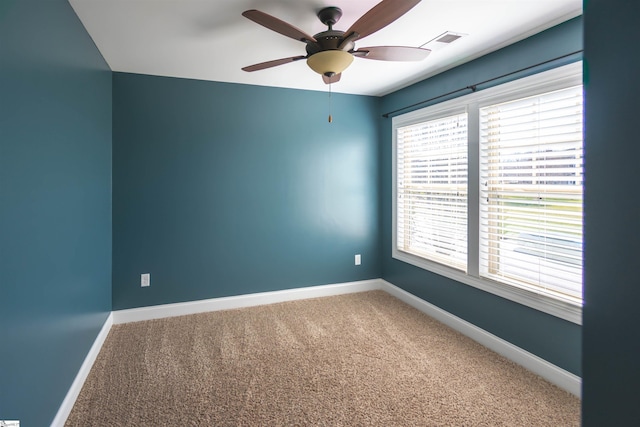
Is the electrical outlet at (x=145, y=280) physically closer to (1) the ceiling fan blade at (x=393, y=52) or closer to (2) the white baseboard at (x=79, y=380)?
(2) the white baseboard at (x=79, y=380)

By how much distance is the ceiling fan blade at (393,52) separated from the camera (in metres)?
2.24

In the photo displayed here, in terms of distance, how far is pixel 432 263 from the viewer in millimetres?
3568

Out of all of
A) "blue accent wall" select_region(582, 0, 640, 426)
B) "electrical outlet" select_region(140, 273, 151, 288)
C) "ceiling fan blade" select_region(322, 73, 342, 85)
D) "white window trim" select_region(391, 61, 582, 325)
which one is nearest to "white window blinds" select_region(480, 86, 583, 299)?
"white window trim" select_region(391, 61, 582, 325)

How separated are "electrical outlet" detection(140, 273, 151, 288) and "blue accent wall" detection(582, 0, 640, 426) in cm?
364

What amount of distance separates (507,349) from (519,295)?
46 cm

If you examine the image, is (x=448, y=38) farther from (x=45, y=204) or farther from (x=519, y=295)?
(x=45, y=204)

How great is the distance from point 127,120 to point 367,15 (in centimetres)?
267

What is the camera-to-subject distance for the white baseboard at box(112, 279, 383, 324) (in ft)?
11.5

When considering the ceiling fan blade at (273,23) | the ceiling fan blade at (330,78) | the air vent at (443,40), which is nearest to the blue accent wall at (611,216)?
the ceiling fan blade at (273,23)

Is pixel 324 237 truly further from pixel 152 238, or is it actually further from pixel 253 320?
pixel 152 238

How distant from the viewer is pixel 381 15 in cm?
182

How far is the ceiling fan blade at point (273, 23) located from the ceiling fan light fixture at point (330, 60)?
0.14 metres

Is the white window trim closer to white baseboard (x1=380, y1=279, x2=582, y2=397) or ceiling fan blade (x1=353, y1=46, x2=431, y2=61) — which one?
white baseboard (x1=380, y1=279, x2=582, y2=397)

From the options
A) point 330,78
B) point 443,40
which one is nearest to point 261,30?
point 330,78
